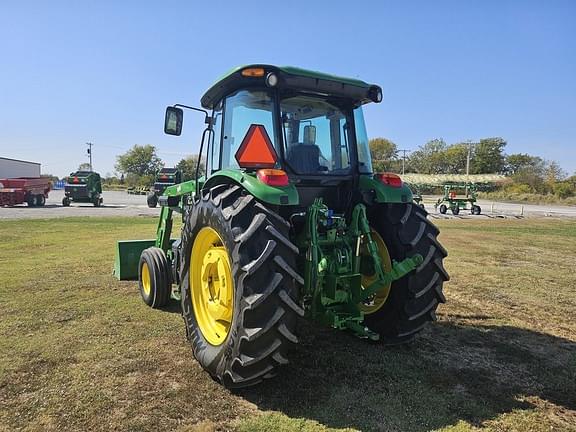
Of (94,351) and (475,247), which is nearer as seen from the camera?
(94,351)

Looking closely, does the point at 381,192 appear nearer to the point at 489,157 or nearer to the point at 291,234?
the point at 291,234

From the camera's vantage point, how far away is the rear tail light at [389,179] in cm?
406

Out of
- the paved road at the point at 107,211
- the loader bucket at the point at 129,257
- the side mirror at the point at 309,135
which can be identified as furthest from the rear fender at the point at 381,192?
the paved road at the point at 107,211

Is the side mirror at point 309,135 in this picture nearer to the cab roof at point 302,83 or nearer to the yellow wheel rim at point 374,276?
the cab roof at point 302,83

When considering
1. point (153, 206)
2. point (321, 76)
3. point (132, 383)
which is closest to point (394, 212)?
point (321, 76)

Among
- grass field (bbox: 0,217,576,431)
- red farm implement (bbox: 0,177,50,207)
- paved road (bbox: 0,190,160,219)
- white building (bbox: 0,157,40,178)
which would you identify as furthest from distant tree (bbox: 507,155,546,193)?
white building (bbox: 0,157,40,178)

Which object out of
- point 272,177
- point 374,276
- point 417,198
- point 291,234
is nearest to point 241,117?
point 272,177

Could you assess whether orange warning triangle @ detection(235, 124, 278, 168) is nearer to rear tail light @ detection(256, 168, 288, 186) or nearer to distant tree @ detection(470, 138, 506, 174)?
rear tail light @ detection(256, 168, 288, 186)

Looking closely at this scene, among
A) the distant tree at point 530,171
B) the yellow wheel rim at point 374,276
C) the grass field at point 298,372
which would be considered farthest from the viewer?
the distant tree at point 530,171

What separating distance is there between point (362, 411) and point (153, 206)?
2290 centimetres

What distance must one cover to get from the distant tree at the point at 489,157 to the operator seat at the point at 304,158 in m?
81.4

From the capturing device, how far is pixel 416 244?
3.84m

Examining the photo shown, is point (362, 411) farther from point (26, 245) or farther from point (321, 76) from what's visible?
point (26, 245)

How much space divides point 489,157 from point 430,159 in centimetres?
1049
